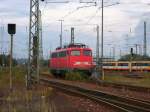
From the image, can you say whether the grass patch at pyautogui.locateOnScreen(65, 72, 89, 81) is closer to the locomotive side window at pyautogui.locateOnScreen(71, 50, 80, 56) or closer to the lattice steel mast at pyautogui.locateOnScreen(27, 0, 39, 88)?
the locomotive side window at pyautogui.locateOnScreen(71, 50, 80, 56)

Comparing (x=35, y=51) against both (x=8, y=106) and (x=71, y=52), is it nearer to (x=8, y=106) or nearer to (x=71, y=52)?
(x=8, y=106)

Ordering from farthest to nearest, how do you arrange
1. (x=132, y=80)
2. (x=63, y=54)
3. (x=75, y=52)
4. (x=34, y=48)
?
(x=63, y=54)
(x=75, y=52)
(x=132, y=80)
(x=34, y=48)

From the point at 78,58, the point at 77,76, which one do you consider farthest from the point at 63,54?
the point at 77,76

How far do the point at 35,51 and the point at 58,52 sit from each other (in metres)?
27.8

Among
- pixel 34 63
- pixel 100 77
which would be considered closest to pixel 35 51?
pixel 34 63

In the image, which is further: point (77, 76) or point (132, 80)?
point (77, 76)

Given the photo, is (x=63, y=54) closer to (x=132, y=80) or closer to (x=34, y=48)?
(x=132, y=80)

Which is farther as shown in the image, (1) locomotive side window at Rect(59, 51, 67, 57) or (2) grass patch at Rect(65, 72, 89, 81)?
(1) locomotive side window at Rect(59, 51, 67, 57)

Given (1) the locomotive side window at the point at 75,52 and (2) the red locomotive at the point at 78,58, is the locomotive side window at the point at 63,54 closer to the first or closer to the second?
(2) the red locomotive at the point at 78,58

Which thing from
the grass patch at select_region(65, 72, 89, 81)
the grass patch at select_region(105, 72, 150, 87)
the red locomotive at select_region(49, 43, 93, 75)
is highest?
the red locomotive at select_region(49, 43, 93, 75)

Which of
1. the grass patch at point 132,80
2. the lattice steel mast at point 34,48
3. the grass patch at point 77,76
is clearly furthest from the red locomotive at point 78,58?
the lattice steel mast at point 34,48

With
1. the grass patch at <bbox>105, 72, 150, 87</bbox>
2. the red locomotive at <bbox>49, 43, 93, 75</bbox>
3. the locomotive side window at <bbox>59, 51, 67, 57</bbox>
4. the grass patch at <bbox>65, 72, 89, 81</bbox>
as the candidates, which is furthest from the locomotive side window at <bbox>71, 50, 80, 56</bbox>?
the grass patch at <bbox>105, 72, 150, 87</bbox>

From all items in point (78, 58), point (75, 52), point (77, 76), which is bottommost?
point (77, 76)

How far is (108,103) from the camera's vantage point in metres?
23.4
